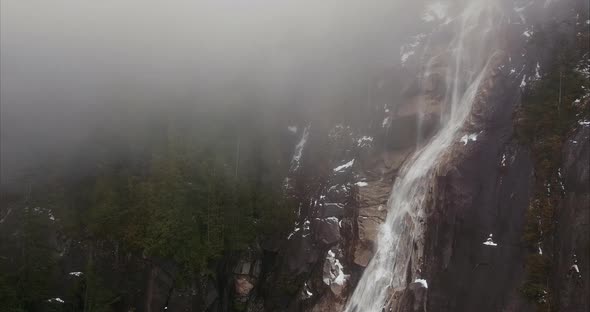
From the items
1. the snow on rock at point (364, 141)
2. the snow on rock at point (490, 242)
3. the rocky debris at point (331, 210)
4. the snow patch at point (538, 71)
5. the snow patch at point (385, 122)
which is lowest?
the snow on rock at point (490, 242)

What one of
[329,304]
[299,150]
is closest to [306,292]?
[329,304]

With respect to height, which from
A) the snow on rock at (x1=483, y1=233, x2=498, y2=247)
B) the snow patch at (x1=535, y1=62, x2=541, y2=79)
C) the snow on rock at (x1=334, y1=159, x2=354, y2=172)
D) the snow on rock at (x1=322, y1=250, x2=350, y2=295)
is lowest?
the snow on rock at (x1=322, y1=250, x2=350, y2=295)

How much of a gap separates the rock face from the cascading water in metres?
7.30

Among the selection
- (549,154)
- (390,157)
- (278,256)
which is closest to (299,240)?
(278,256)

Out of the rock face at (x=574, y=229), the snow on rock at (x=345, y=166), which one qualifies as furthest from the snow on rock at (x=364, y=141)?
the rock face at (x=574, y=229)

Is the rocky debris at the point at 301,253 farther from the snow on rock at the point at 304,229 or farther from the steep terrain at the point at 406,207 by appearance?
the snow on rock at the point at 304,229

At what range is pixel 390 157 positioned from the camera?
1253 inches

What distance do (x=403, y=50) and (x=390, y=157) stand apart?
11936 mm

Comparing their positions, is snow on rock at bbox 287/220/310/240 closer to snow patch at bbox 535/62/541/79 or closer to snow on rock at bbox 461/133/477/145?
snow on rock at bbox 461/133/477/145

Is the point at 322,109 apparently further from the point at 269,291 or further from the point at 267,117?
the point at 269,291

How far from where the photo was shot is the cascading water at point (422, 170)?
2630 centimetres

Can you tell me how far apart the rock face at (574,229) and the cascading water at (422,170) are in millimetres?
7303

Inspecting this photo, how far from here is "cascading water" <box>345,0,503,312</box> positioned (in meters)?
26.3

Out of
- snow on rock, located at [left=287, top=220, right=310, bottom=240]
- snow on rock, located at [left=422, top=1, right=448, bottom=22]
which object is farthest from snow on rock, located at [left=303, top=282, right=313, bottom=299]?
snow on rock, located at [left=422, top=1, right=448, bottom=22]
